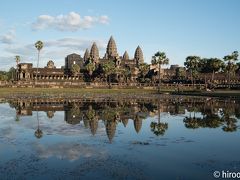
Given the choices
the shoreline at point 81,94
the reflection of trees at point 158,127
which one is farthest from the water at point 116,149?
the shoreline at point 81,94

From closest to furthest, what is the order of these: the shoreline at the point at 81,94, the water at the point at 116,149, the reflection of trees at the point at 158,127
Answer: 1. the water at the point at 116,149
2. the reflection of trees at the point at 158,127
3. the shoreline at the point at 81,94

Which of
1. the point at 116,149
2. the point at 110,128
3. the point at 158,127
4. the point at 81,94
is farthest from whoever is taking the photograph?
the point at 81,94

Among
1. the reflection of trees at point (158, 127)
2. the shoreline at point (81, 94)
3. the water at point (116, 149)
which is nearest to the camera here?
the water at point (116, 149)

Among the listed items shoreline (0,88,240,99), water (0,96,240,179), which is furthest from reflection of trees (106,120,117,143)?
shoreline (0,88,240,99)

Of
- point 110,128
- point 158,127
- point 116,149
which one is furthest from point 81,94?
point 116,149

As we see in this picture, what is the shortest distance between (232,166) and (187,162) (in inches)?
77.8

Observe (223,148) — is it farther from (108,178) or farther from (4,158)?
(4,158)

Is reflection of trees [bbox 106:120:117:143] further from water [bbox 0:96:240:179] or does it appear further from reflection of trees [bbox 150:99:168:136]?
reflection of trees [bbox 150:99:168:136]

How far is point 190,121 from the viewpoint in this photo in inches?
1241

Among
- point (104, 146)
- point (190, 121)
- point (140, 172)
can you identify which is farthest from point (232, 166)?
point (190, 121)

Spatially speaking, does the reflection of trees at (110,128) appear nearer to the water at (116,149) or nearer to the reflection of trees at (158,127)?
the water at (116,149)

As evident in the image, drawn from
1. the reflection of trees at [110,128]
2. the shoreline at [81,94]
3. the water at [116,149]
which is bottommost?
the water at [116,149]

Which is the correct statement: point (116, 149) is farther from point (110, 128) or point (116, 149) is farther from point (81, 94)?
point (81, 94)

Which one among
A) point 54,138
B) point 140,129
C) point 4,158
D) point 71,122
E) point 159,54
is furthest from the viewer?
point 159,54
